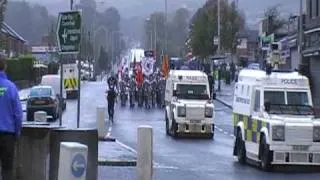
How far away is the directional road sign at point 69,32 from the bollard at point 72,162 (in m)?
10.2

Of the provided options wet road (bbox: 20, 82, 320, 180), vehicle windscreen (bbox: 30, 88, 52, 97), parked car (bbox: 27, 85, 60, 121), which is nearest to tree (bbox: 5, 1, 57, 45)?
vehicle windscreen (bbox: 30, 88, 52, 97)

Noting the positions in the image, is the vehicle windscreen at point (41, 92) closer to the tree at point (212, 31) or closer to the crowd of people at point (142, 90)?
the crowd of people at point (142, 90)

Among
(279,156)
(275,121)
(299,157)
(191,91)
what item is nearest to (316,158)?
A: (299,157)

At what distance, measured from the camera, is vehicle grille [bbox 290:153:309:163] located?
20.2 m

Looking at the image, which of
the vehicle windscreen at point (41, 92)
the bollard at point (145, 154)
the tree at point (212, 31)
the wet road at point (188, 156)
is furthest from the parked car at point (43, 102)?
the tree at point (212, 31)

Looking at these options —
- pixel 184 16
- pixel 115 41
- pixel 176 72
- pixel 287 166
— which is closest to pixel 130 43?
pixel 115 41

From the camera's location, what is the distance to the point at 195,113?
31.3 metres

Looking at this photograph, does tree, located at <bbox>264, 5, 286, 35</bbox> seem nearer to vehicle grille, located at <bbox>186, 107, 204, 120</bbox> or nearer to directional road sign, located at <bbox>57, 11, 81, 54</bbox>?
vehicle grille, located at <bbox>186, 107, 204, 120</bbox>

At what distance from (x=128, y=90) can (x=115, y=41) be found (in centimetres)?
11972

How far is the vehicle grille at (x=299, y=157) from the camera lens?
20.2 m

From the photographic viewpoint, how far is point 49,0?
1825 inches

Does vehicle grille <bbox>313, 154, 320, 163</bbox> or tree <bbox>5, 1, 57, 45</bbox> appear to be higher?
tree <bbox>5, 1, 57, 45</bbox>

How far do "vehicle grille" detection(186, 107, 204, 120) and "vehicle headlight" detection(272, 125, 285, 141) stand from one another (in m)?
A: 11.2

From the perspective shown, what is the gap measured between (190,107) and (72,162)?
2303 cm
